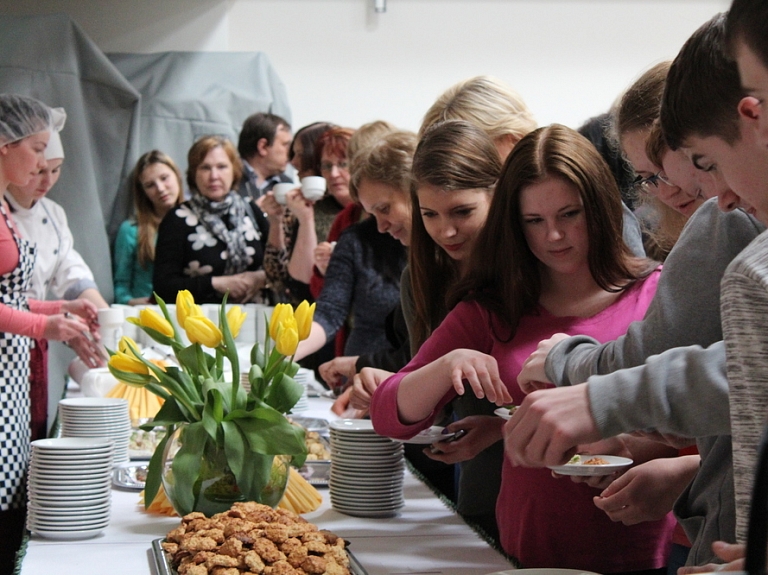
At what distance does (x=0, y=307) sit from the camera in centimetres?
271

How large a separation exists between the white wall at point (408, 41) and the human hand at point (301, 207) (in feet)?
7.96

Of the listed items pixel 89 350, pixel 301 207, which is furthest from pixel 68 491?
pixel 301 207

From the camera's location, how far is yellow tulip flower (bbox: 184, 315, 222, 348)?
5.00 ft

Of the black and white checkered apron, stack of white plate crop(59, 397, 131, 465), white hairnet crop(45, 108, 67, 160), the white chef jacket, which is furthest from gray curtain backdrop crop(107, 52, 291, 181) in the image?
stack of white plate crop(59, 397, 131, 465)

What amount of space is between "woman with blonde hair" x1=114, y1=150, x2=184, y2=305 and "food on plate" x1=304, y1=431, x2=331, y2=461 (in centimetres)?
301

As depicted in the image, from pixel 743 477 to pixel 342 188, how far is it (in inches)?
123

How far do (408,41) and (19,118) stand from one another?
3928 mm

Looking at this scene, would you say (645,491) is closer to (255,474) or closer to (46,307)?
(255,474)

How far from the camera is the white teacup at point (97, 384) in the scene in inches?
106

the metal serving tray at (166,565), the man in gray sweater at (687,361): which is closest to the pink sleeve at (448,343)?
the metal serving tray at (166,565)

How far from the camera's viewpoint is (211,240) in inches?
175

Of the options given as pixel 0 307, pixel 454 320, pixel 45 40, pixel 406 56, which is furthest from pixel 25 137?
pixel 406 56

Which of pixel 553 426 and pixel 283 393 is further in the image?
pixel 283 393

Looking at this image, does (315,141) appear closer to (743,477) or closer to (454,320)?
(454,320)
